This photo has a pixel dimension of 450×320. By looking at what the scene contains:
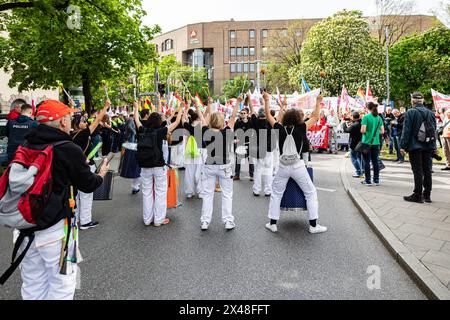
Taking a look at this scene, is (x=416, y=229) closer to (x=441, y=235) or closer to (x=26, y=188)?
(x=441, y=235)

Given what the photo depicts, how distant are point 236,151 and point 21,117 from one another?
16.5 feet

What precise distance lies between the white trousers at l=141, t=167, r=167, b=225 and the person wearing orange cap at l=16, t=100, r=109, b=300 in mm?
3095

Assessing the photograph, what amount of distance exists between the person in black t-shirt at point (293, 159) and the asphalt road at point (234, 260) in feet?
1.11

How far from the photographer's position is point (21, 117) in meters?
7.59

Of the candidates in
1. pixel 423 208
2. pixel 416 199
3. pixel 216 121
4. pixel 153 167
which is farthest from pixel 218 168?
pixel 416 199

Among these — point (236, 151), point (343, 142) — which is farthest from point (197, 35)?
point (236, 151)

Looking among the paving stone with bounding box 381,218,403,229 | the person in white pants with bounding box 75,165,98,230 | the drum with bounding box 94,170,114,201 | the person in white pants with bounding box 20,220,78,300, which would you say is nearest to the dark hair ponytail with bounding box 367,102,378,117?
the paving stone with bounding box 381,218,403,229

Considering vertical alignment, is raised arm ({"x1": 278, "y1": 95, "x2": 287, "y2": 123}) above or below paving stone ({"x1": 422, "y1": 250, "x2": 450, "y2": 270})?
above

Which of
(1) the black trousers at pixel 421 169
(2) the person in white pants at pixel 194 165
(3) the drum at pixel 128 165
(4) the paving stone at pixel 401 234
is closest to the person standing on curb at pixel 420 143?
(1) the black trousers at pixel 421 169

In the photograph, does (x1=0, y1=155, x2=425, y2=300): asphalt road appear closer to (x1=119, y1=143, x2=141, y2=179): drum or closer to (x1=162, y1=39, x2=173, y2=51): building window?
(x1=119, y1=143, x2=141, y2=179): drum

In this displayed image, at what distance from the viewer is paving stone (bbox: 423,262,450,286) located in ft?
11.8

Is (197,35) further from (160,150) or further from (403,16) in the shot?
(160,150)
